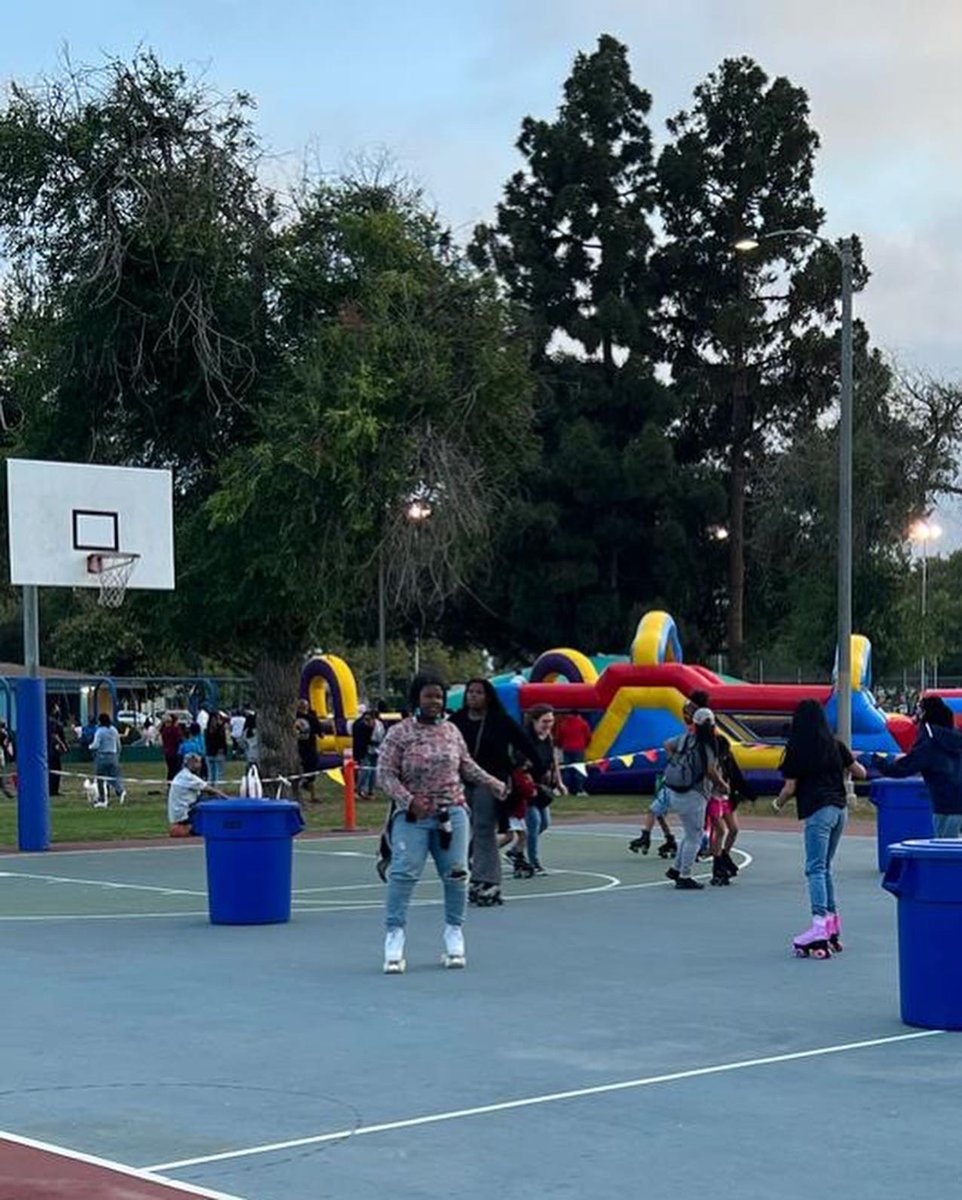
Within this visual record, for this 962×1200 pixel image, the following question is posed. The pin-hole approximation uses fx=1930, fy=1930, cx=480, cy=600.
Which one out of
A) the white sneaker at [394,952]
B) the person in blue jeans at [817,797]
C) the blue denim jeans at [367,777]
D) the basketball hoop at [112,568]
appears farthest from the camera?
the blue denim jeans at [367,777]

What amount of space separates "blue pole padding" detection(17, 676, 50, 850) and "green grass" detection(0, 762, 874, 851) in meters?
0.64

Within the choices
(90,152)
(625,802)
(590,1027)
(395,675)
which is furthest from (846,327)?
(395,675)

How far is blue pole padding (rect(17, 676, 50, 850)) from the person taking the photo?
24.2 metres

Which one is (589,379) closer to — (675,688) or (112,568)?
(675,688)

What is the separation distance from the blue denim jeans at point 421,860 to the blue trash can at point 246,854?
9.05 feet

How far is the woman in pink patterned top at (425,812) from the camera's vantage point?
1252cm

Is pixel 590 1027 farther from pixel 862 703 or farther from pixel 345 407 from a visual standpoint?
pixel 862 703

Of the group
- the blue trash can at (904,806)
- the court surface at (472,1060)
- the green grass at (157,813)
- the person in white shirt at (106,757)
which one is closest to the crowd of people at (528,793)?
the court surface at (472,1060)

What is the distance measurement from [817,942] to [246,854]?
4.74 m

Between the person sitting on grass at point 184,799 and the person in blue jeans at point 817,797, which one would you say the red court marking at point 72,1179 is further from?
the person sitting on grass at point 184,799

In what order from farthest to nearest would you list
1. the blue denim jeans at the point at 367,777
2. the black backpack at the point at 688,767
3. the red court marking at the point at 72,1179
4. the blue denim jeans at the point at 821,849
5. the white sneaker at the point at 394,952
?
the blue denim jeans at the point at 367,777 → the black backpack at the point at 688,767 → the blue denim jeans at the point at 821,849 → the white sneaker at the point at 394,952 → the red court marking at the point at 72,1179

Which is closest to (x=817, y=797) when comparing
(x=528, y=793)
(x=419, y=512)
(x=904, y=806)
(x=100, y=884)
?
(x=528, y=793)

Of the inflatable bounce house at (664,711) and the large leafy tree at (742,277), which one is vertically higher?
the large leafy tree at (742,277)

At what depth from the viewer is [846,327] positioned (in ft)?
100
